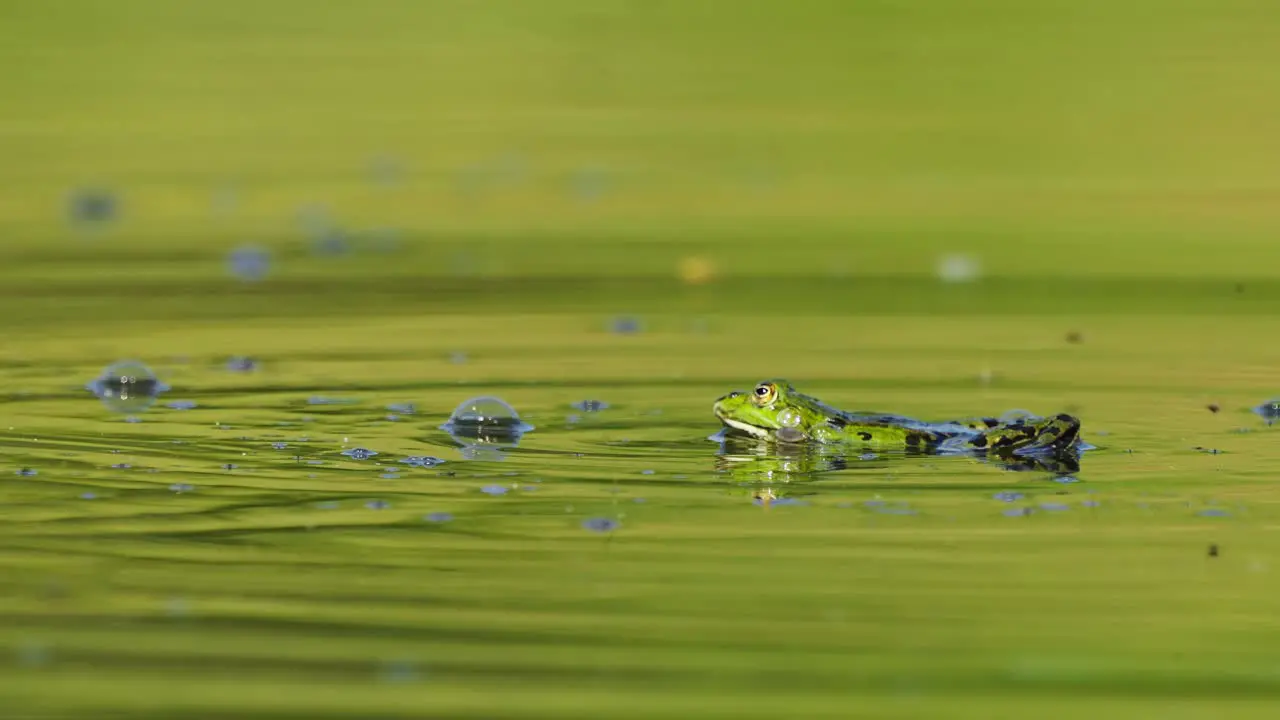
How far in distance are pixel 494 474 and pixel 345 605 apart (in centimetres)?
157

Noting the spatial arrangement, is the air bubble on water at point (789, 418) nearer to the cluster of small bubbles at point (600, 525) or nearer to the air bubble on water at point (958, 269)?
the cluster of small bubbles at point (600, 525)

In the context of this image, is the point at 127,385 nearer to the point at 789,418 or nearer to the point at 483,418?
the point at 483,418

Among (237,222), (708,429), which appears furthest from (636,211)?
(708,429)

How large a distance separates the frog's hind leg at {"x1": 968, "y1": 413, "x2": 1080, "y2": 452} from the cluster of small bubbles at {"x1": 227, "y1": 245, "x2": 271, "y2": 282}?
5.89 meters

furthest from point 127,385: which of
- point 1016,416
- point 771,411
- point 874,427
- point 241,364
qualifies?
point 1016,416

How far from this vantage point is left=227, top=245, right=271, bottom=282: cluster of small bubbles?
40.6 ft

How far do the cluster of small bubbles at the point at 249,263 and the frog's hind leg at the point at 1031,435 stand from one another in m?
5.89

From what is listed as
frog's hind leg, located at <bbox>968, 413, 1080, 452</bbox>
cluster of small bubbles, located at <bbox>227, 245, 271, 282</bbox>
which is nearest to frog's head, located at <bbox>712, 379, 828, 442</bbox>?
frog's hind leg, located at <bbox>968, 413, 1080, 452</bbox>

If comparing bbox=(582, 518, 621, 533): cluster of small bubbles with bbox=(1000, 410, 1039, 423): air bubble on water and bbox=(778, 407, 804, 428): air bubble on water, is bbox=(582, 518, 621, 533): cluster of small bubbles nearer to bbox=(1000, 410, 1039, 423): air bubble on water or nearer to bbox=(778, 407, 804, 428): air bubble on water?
bbox=(778, 407, 804, 428): air bubble on water

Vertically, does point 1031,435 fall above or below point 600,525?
above

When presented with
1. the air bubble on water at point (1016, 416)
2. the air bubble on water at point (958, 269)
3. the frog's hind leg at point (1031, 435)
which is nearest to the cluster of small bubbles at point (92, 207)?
the air bubble on water at point (958, 269)

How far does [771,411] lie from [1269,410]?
2.00 meters

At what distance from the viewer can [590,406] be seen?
821 cm

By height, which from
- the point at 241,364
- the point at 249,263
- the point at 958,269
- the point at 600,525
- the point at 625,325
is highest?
the point at 249,263
